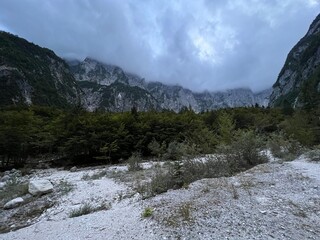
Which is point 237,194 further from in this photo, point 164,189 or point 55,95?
point 55,95

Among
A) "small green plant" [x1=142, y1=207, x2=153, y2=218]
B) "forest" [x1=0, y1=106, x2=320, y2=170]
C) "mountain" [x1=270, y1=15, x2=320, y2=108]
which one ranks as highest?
"mountain" [x1=270, y1=15, x2=320, y2=108]

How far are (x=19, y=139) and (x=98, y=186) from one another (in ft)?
63.3

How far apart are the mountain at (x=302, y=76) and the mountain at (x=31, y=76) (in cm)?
8153

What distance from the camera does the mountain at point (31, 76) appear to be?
107 m

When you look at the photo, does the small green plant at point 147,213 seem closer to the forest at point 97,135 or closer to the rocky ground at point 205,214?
the rocky ground at point 205,214

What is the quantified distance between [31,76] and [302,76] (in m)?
137

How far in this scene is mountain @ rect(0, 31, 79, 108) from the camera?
10675cm

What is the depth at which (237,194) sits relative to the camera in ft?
30.0

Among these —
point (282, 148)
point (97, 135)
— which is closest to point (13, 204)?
point (282, 148)

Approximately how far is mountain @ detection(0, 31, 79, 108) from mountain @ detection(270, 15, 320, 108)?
81527 mm

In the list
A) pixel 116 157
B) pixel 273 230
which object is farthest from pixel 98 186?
pixel 116 157

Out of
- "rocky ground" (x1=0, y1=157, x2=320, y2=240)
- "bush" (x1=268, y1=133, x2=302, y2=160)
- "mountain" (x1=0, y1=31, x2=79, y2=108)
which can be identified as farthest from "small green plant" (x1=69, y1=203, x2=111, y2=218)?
"mountain" (x1=0, y1=31, x2=79, y2=108)

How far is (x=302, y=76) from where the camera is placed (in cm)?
13675

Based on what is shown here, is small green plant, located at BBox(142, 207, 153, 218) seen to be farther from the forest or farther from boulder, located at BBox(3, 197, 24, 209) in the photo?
the forest
